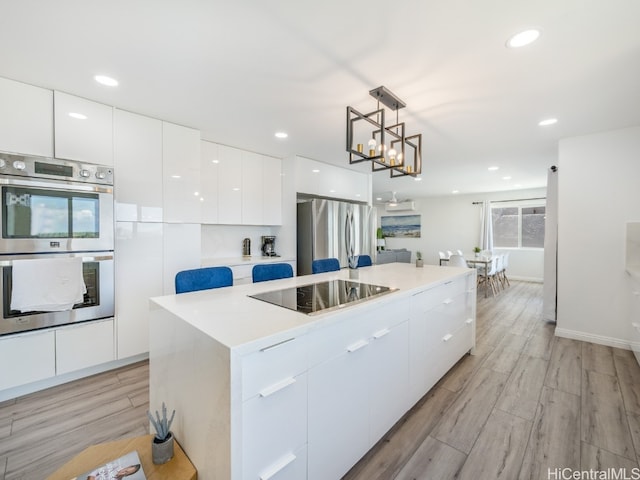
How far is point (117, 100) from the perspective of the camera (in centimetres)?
244

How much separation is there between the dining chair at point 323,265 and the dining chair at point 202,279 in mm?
935

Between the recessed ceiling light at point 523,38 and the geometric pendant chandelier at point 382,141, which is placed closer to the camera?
the recessed ceiling light at point 523,38

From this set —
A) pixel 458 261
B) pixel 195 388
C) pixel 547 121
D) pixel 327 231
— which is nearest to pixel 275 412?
pixel 195 388

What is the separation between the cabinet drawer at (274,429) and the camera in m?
0.99

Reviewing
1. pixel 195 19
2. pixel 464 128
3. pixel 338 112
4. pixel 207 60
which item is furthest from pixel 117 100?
pixel 464 128

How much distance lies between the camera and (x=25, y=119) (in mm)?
2174

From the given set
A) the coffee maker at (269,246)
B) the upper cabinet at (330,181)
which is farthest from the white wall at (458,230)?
the coffee maker at (269,246)

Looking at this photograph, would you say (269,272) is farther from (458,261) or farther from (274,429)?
(458,261)

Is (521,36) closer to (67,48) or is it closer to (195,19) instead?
(195,19)

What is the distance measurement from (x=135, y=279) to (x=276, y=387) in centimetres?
231

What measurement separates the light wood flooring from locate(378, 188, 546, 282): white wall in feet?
16.9

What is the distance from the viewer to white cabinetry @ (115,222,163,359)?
2605 mm

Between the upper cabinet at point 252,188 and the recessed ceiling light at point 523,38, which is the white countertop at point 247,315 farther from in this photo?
the upper cabinet at point 252,188

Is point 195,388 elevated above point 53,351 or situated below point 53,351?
above
